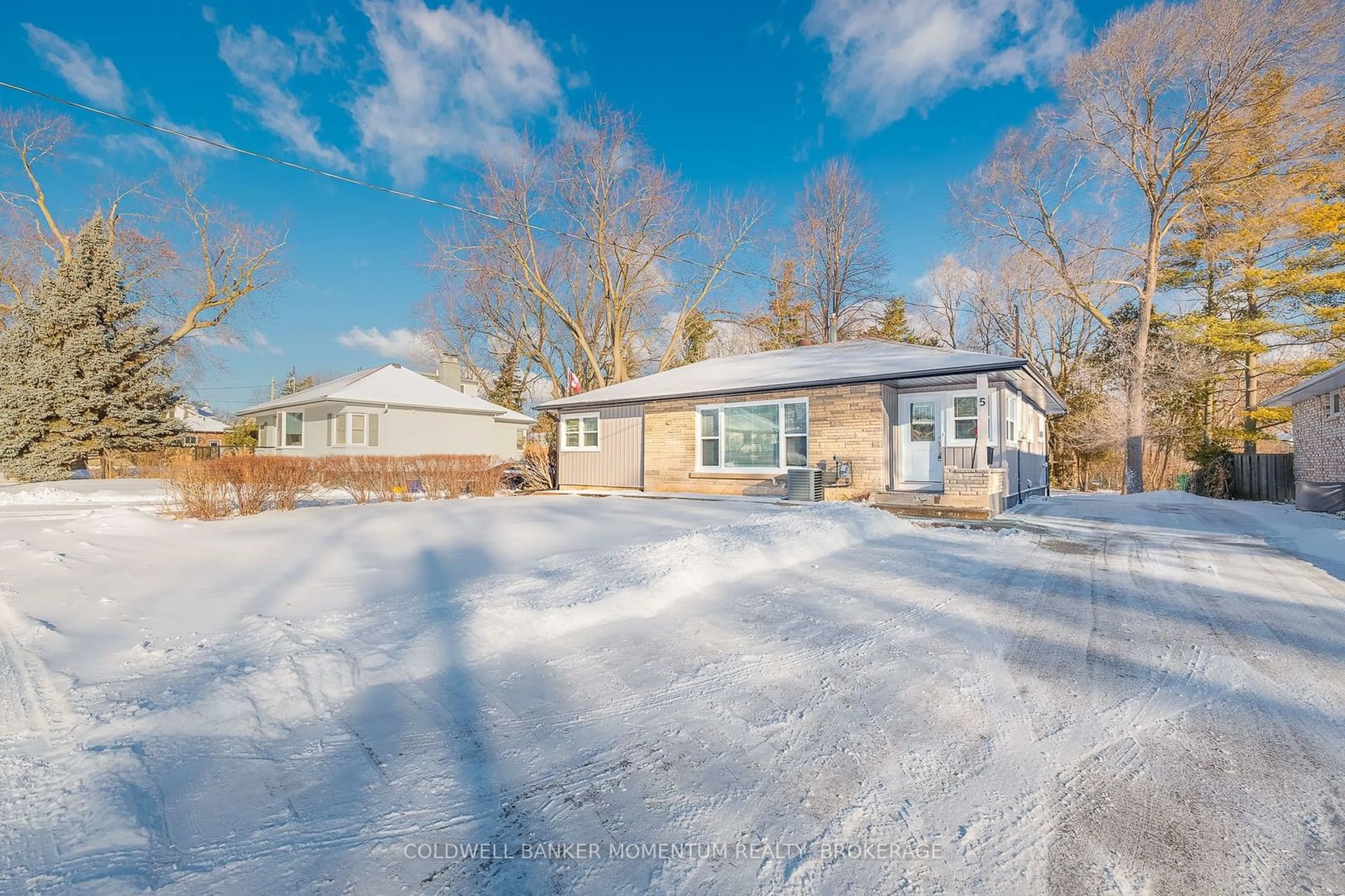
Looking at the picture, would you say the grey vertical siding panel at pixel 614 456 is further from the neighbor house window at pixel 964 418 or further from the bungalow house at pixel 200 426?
the bungalow house at pixel 200 426

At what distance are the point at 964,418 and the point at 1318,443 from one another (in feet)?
30.0

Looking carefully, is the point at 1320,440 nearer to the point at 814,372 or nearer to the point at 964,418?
the point at 964,418

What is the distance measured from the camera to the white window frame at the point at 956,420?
10.6m

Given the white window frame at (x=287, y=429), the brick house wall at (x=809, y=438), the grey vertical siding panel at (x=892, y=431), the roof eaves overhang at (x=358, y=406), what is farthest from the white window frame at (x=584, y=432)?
the white window frame at (x=287, y=429)

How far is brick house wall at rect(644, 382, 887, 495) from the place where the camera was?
35.7 feet

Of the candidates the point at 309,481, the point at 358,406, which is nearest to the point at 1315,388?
the point at 309,481

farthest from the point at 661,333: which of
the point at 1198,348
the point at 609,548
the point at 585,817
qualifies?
the point at 585,817

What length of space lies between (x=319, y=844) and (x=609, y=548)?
4.08 m

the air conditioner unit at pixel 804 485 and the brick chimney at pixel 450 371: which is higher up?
the brick chimney at pixel 450 371

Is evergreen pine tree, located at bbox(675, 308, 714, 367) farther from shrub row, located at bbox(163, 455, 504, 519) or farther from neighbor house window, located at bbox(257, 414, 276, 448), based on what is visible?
neighbor house window, located at bbox(257, 414, 276, 448)

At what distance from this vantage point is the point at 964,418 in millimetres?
10688

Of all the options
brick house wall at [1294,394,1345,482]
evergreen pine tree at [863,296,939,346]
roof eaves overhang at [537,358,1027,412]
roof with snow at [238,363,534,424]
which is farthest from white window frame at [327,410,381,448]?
brick house wall at [1294,394,1345,482]

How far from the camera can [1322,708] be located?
2.62 m

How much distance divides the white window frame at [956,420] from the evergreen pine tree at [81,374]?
A: 22837 millimetres
